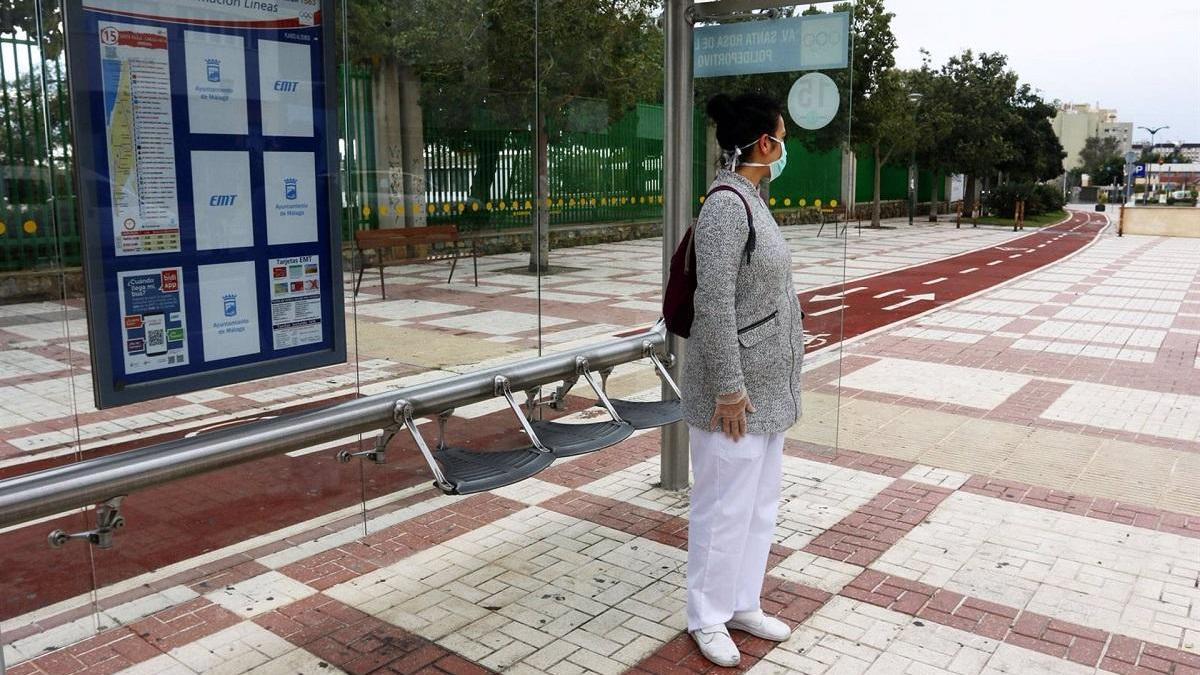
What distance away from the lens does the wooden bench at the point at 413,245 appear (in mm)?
4375

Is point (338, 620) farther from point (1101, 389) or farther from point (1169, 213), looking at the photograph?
point (1169, 213)

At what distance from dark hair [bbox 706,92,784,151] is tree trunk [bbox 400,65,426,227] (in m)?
1.57

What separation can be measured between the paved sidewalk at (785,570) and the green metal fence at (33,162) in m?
1.21

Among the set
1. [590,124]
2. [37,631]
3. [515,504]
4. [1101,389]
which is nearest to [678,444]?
[515,504]

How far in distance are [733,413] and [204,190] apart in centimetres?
210

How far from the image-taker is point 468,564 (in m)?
4.36

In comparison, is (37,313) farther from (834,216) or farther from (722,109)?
(834,216)

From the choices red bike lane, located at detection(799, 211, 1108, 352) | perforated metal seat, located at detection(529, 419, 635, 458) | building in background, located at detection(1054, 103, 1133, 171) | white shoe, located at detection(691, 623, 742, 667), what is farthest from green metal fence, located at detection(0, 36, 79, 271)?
building in background, located at detection(1054, 103, 1133, 171)

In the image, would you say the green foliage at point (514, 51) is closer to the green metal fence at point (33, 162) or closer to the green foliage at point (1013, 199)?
the green metal fence at point (33, 162)

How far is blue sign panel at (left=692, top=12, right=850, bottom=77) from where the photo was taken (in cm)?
514

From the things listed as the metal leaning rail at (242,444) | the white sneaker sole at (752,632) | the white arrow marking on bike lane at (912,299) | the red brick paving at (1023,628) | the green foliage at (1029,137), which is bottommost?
the red brick paving at (1023,628)

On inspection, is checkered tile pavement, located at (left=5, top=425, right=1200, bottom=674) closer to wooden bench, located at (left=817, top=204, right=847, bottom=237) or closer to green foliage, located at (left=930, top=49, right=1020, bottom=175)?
wooden bench, located at (left=817, top=204, right=847, bottom=237)

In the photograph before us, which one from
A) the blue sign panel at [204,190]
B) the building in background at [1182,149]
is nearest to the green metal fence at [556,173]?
the blue sign panel at [204,190]

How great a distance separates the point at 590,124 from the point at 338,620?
3011 mm
